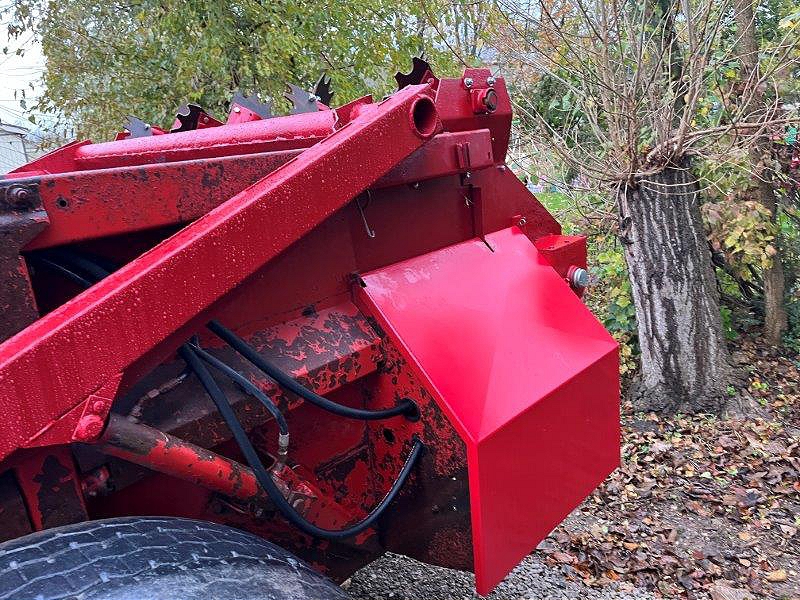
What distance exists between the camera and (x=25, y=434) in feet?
3.20

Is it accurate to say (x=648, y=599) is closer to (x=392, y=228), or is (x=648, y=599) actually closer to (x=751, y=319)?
(x=392, y=228)

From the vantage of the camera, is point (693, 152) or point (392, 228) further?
point (693, 152)

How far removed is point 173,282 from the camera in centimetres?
110

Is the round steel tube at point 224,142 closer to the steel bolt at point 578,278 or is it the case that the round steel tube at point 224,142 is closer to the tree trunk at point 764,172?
the steel bolt at point 578,278

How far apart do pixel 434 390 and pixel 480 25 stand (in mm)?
4990

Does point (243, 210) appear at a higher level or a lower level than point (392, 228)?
higher

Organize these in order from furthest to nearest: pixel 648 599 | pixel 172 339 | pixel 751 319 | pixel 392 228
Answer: pixel 751 319
pixel 648 599
pixel 392 228
pixel 172 339

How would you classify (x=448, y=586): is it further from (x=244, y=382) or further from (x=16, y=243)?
(x=16, y=243)

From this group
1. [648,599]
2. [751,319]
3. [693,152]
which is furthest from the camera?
[751,319]

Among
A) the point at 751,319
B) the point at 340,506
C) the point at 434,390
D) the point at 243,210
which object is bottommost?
the point at 751,319

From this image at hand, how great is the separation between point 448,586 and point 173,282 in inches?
76.9

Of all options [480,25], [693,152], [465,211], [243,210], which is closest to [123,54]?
[480,25]

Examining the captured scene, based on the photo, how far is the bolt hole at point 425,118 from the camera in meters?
1.54

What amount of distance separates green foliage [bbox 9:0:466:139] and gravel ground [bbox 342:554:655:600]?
506 centimetres
